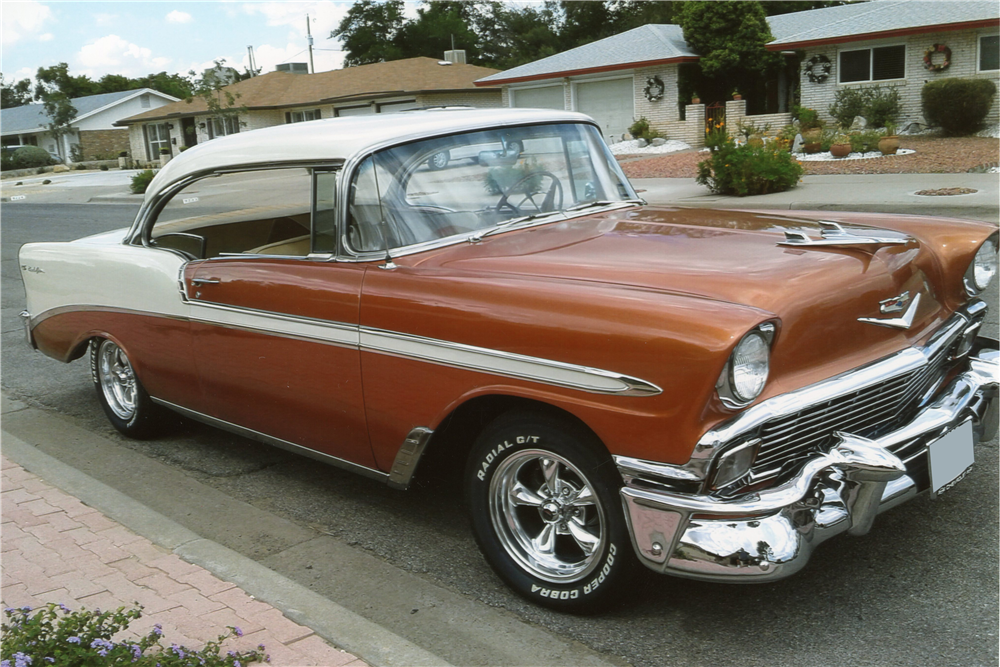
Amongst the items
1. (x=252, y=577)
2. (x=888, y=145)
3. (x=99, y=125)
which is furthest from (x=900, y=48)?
(x=99, y=125)

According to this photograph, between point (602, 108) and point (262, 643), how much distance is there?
31.5m

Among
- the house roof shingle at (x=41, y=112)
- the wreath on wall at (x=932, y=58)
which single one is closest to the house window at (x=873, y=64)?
the wreath on wall at (x=932, y=58)

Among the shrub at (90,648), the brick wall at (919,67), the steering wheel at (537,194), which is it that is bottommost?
the shrub at (90,648)

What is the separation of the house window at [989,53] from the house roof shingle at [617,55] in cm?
861

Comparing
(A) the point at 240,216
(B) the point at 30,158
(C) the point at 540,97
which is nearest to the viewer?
(A) the point at 240,216

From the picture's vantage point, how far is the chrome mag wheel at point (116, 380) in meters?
5.07

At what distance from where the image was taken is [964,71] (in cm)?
2483

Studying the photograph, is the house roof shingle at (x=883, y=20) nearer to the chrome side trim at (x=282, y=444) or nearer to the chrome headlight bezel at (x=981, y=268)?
the chrome headlight bezel at (x=981, y=268)

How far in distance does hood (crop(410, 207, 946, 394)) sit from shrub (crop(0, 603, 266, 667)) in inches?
58.4

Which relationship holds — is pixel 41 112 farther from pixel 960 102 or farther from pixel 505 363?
pixel 505 363

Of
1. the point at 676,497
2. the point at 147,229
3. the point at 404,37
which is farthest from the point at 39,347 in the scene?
the point at 404,37

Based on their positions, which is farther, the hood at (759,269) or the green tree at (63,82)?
the green tree at (63,82)

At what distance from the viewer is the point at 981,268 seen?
12.1ft

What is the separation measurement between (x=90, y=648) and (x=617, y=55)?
3171 cm
